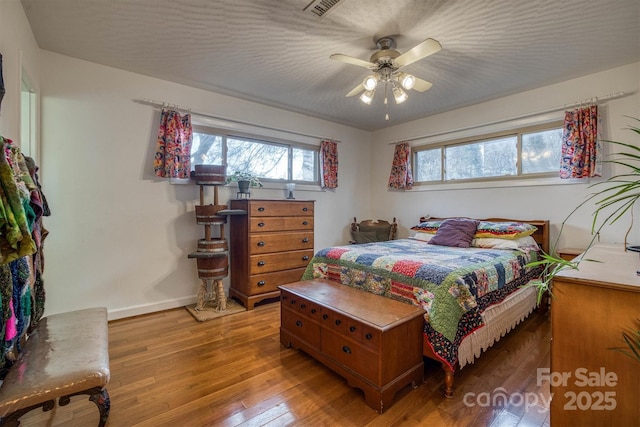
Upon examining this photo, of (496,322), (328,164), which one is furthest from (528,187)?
(328,164)

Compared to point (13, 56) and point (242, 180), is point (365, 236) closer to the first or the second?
point (242, 180)

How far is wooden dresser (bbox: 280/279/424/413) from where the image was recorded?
1.61 m

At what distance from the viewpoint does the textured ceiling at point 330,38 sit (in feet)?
6.42

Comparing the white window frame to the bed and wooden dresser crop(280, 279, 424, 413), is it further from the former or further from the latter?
wooden dresser crop(280, 279, 424, 413)

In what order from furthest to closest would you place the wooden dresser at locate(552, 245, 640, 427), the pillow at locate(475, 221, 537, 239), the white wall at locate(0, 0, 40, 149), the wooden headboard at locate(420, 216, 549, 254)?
the wooden headboard at locate(420, 216, 549, 254) → the pillow at locate(475, 221, 537, 239) → the white wall at locate(0, 0, 40, 149) → the wooden dresser at locate(552, 245, 640, 427)

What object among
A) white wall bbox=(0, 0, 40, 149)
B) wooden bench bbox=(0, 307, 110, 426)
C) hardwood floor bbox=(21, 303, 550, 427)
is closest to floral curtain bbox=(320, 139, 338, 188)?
hardwood floor bbox=(21, 303, 550, 427)

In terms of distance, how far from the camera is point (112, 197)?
2.82 meters

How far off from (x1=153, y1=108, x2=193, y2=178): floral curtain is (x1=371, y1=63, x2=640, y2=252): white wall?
316 cm

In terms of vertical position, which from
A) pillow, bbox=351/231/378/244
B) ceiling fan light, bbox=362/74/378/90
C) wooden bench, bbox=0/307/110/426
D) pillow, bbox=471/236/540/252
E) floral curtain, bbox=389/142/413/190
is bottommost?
wooden bench, bbox=0/307/110/426

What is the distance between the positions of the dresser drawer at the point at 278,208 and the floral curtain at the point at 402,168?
1.64 meters

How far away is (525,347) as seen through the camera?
2.29 meters

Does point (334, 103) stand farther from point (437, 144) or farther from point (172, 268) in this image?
point (172, 268)

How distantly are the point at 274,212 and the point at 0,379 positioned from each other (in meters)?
2.34

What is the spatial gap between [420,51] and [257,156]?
7.92 ft
